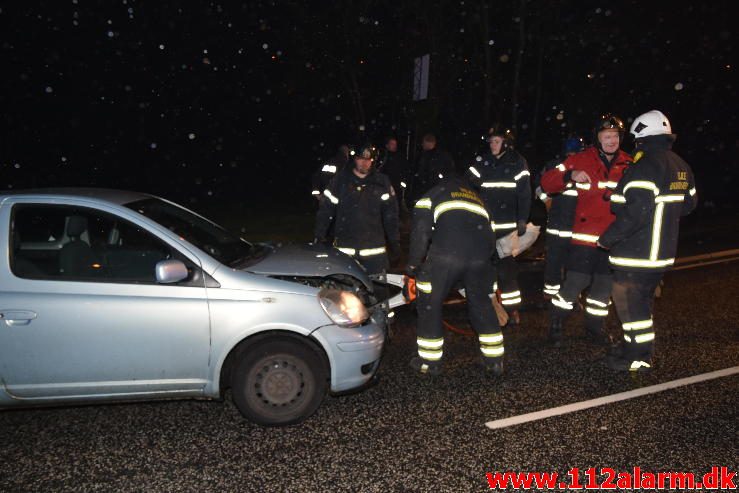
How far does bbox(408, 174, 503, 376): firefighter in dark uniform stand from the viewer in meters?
4.96

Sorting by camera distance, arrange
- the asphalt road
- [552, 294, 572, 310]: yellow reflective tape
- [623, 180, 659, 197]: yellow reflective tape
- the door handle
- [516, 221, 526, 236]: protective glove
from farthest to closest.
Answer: [516, 221, 526, 236]: protective glove < [552, 294, 572, 310]: yellow reflective tape < [623, 180, 659, 197]: yellow reflective tape < the door handle < the asphalt road

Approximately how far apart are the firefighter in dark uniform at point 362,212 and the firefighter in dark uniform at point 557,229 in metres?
1.53

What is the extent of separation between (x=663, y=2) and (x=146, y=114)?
73.6ft

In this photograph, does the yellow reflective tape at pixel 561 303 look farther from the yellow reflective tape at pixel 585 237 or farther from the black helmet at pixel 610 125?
the black helmet at pixel 610 125

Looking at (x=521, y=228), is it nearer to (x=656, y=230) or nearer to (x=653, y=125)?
(x=656, y=230)

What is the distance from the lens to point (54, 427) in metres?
4.23

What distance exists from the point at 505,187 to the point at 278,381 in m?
3.21

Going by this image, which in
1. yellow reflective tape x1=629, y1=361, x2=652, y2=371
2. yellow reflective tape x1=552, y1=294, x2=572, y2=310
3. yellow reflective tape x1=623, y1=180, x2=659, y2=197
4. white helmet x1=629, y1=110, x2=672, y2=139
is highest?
white helmet x1=629, y1=110, x2=672, y2=139

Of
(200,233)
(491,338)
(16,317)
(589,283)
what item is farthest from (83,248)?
(589,283)


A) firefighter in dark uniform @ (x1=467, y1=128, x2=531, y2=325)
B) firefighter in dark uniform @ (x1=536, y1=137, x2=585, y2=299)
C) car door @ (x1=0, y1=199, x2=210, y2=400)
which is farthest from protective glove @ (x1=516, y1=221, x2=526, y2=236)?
car door @ (x1=0, y1=199, x2=210, y2=400)

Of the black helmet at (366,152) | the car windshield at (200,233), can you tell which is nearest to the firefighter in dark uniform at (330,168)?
the black helmet at (366,152)

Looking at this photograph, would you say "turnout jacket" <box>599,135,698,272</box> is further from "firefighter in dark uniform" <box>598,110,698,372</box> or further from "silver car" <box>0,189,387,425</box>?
"silver car" <box>0,189,387,425</box>

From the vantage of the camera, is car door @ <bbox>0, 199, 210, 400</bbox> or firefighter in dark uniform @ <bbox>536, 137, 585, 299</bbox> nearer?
car door @ <bbox>0, 199, 210, 400</bbox>

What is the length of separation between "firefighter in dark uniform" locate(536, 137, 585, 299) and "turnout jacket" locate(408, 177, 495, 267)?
1185 mm
